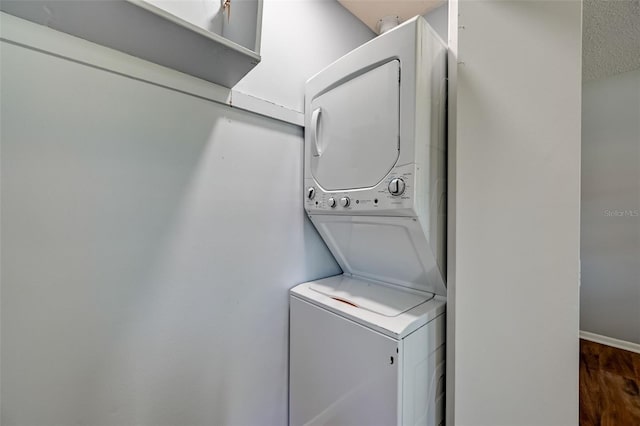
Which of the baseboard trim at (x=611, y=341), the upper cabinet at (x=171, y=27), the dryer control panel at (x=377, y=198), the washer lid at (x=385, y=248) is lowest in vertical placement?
the baseboard trim at (x=611, y=341)

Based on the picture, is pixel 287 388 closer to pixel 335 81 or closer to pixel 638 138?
pixel 335 81

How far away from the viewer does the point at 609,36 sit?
91 centimetres

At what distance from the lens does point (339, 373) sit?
3.94 feet

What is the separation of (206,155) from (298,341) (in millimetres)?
1169

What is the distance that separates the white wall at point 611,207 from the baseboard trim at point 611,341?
23 millimetres

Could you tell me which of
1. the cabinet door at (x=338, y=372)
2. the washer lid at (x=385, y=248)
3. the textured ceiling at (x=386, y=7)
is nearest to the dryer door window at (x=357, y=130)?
the washer lid at (x=385, y=248)

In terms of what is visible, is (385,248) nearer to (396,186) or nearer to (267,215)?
(396,186)

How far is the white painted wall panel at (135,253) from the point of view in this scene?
82cm

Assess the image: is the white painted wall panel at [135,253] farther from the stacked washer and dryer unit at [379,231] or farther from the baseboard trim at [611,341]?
the baseboard trim at [611,341]

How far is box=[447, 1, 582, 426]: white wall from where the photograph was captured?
82cm

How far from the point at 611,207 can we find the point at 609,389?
2.92 ft

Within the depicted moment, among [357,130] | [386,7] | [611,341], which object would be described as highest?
[386,7]

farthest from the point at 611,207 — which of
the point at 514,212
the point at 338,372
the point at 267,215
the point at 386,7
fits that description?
the point at 386,7

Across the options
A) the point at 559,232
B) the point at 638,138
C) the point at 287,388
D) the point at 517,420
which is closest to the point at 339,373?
the point at 287,388
